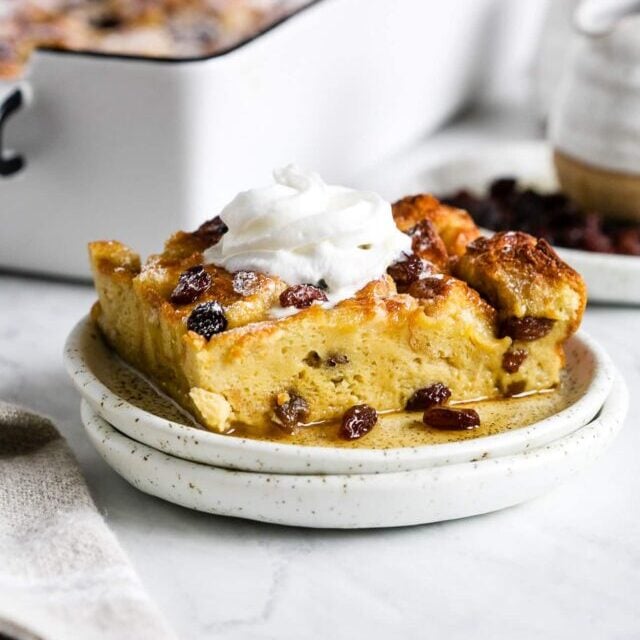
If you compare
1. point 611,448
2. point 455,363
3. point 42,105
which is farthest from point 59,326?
point 611,448

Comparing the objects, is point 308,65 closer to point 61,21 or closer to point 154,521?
point 61,21

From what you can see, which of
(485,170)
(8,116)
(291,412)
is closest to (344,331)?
(291,412)

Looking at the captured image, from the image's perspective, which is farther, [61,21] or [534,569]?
[61,21]

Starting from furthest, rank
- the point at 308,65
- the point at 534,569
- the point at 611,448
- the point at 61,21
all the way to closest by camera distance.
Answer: the point at 61,21
the point at 308,65
the point at 611,448
the point at 534,569

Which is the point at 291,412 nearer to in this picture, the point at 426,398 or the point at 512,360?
the point at 426,398


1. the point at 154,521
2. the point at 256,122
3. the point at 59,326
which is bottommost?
the point at 59,326

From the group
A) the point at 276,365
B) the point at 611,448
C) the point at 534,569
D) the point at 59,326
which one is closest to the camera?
the point at 534,569

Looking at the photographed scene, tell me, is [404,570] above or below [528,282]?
below

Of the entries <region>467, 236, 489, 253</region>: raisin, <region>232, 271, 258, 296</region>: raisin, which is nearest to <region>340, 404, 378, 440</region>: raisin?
<region>232, 271, 258, 296</region>: raisin
